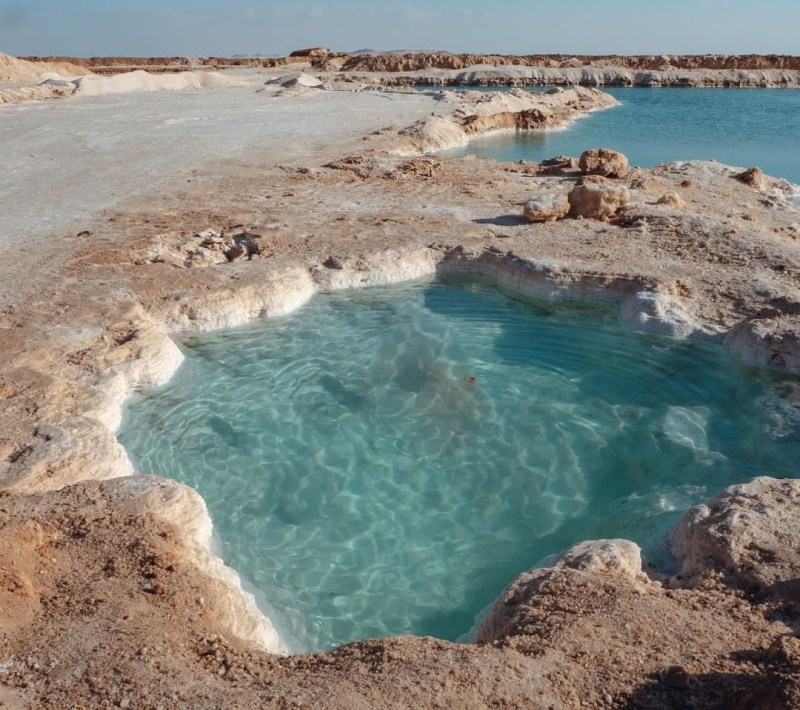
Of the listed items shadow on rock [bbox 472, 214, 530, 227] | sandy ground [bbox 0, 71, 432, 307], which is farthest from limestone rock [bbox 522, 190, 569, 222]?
sandy ground [bbox 0, 71, 432, 307]

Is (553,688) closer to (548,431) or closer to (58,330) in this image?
(548,431)

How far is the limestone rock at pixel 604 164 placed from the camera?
46.5 feet

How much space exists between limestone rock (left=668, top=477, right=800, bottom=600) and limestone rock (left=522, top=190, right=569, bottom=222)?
6429 mm

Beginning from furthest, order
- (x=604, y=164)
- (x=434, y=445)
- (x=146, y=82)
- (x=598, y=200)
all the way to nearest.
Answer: (x=146, y=82) < (x=604, y=164) < (x=598, y=200) < (x=434, y=445)

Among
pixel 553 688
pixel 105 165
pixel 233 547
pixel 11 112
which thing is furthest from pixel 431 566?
pixel 11 112

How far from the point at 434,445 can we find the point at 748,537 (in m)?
2.68

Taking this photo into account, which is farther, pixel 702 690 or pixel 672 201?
pixel 672 201

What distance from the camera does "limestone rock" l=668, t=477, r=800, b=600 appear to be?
4285 mm

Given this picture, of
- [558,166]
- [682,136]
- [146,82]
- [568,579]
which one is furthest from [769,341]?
[146,82]

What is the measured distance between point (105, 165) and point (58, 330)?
882 centimetres

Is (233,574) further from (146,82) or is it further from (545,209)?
(146,82)

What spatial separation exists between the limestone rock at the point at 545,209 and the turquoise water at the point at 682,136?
782 cm

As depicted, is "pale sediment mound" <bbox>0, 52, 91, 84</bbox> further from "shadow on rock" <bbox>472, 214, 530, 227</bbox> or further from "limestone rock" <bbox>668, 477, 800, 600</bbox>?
"limestone rock" <bbox>668, 477, 800, 600</bbox>

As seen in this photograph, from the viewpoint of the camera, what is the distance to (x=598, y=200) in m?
11.0
